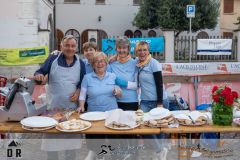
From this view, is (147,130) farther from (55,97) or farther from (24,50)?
(24,50)

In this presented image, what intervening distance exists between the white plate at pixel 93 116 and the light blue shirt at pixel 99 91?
228mm

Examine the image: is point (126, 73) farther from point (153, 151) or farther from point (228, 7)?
point (228, 7)

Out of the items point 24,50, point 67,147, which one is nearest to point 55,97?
point 67,147

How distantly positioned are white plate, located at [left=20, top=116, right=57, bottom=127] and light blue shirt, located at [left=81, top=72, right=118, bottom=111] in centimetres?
72

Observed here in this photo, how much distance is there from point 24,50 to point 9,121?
1058 centimetres

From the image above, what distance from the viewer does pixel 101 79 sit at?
16.1 ft

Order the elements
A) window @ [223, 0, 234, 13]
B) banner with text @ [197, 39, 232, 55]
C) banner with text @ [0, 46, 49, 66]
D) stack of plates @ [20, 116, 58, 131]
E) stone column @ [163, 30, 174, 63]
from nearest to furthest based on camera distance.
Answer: stack of plates @ [20, 116, 58, 131] → banner with text @ [0, 46, 49, 66] → banner with text @ [197, 39, 232, 55] → stone column @ [163, 30, 174, 63] → window @ [223, 0, 234, 13]

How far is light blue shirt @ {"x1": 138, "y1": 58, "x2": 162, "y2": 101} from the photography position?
524cm

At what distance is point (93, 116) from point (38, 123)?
726mm

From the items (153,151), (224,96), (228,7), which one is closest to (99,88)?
(153,151)

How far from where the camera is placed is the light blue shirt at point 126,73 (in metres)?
5.16

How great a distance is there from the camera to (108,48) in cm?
1741

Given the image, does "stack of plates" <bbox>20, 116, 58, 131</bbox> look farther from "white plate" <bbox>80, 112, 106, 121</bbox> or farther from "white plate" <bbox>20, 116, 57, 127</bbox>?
"white plate" <bbox>80, 112, 106, 121</bbox>

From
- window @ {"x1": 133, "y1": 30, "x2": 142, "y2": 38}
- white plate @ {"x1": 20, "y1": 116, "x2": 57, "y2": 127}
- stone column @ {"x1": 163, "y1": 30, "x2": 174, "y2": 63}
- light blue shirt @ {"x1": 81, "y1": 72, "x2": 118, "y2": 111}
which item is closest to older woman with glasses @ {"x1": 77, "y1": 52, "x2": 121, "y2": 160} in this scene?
light blue shirt @ {"x1": 81, "y1": 72, "x2": 118, "y2": 111}
